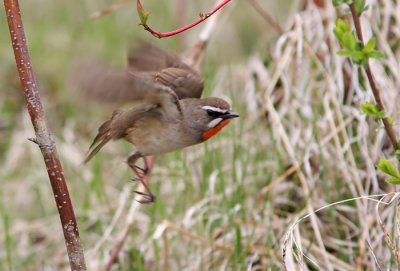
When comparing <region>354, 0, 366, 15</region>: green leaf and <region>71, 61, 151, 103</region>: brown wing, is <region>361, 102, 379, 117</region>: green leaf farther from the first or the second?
<region>71, 61, 151, 103</region>: brown wing

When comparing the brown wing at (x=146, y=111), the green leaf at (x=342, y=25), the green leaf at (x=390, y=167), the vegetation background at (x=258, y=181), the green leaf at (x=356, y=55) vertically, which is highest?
the green leaf at (x=342, y=25)

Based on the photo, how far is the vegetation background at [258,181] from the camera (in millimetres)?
3404

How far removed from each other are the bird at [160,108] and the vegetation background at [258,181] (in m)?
0.18

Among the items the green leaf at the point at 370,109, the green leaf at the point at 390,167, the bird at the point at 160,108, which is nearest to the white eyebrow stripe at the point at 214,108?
the bird at the point at 160,108

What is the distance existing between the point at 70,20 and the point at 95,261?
379cm

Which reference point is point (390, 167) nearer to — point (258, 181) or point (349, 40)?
point (349, 40)

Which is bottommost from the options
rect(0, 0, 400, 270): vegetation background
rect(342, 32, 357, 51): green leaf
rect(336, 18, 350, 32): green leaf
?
rect(0, 0, 400, 270): vegetation background

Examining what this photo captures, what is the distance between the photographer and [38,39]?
6.19m

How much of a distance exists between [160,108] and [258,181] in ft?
4.52

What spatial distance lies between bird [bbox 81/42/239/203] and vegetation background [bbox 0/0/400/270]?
182mm

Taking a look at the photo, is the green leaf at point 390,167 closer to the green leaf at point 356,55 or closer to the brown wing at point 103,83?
the green leaf at point 356,55

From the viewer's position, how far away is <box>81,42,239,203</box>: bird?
2428 millimetres

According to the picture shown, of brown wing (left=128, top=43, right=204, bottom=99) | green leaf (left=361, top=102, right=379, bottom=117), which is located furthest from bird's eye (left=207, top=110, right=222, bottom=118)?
green leaf (left=361, top=102, right=379, bottom=117)

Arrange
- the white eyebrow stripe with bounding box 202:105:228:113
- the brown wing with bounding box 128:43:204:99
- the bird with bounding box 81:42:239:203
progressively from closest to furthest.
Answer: the bird with bounding box 81:42:239:203 → the white eyebrow stripe with bounding box 202:105:228:113 → the brown wing with bounding box 128:43:204:99
